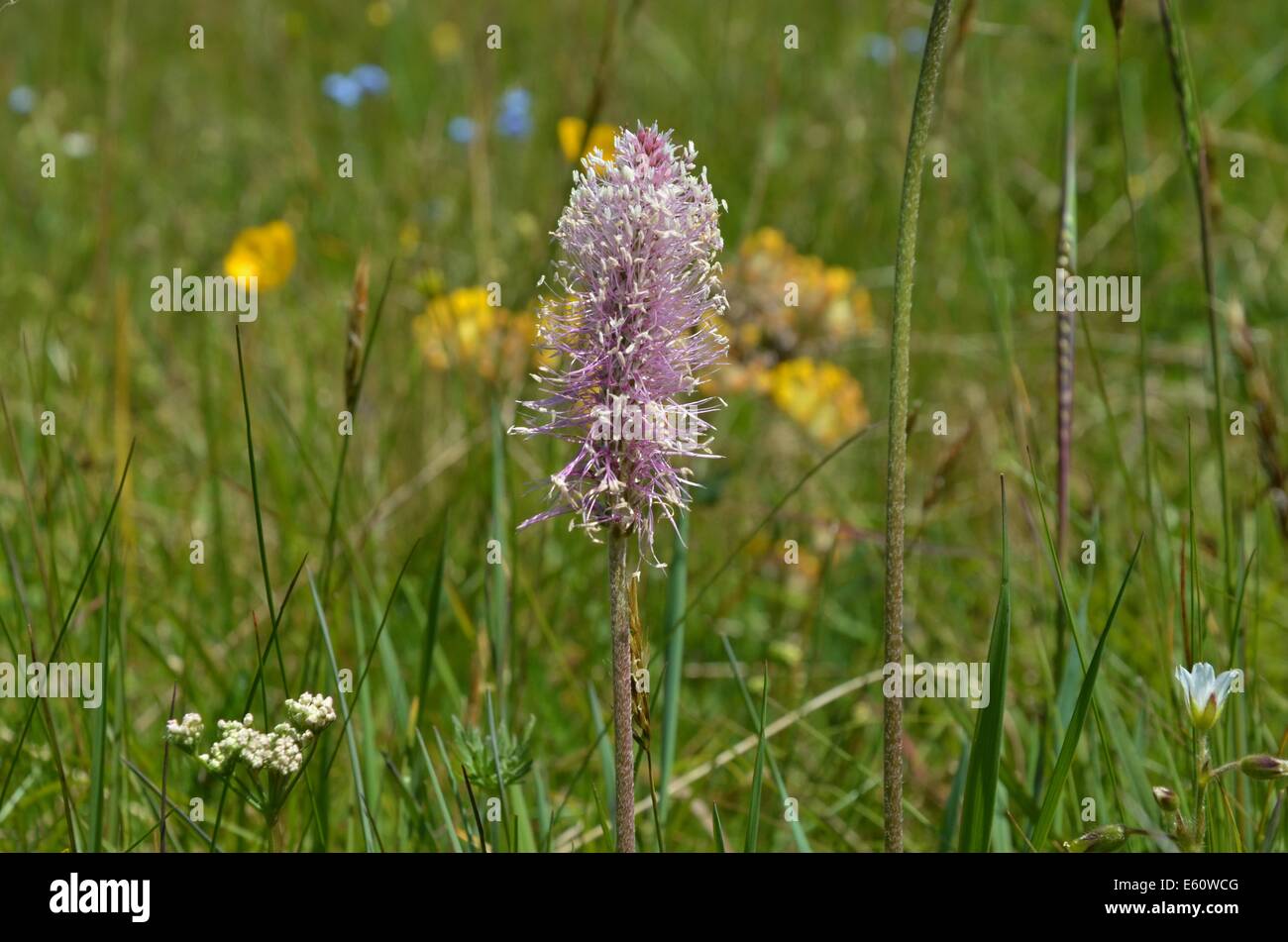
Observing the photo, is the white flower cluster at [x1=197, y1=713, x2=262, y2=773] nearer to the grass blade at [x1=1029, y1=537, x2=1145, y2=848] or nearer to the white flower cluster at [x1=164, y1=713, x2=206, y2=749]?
the white flower cluster at [x1=164, y1=713, x2=206, y2=749]

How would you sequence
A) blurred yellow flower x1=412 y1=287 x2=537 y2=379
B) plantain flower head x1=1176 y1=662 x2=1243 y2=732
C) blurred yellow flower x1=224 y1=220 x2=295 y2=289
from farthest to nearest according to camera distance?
1. blurred yellow flower x1=224 y1=220 x2=295 y2=289
2. blurred yellow flower x1=412 y1=287 x2=537 y2=379
3. plantain flower head x1=1176 y1=662 x2=1243 y2=732

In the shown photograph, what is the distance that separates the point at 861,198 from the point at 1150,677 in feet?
10.6

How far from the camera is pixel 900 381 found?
1.71 meters

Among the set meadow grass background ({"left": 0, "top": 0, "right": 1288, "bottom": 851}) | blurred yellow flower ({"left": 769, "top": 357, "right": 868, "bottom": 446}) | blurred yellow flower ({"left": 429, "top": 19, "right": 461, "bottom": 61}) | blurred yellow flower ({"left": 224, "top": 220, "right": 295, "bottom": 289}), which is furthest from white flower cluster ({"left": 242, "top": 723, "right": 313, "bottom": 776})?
blurred yellow flower ({"left": 429, "top": 19, "right": 461, "bottom": 61})

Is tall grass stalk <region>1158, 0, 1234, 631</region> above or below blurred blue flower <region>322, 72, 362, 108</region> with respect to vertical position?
below

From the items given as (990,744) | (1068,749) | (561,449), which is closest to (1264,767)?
(1068,749)

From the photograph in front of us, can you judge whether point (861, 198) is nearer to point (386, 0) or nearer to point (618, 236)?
point (386, 0)

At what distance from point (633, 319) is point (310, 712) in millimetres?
755

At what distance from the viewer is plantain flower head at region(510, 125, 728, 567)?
172 cm

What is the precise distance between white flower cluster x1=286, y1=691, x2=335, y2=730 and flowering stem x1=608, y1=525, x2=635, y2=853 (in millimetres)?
474

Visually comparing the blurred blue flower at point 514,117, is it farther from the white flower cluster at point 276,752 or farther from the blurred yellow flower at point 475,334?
the white flower cluster at point 276,752

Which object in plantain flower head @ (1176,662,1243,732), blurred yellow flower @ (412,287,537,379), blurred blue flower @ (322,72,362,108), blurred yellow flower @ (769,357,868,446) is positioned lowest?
plantain flower head @ (1176,662,1243,732)

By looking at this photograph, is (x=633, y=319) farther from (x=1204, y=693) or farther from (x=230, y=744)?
(x=1204, y=693)

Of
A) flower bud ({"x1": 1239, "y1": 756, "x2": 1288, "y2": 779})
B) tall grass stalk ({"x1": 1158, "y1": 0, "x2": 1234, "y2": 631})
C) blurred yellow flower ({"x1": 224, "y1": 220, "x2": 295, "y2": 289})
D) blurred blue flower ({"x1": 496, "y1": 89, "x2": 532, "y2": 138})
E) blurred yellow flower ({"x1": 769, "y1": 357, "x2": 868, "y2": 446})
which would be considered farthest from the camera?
blurred blue flower ({"x1": 496, "y1": 89, "x2": 532, "y2": 138})
